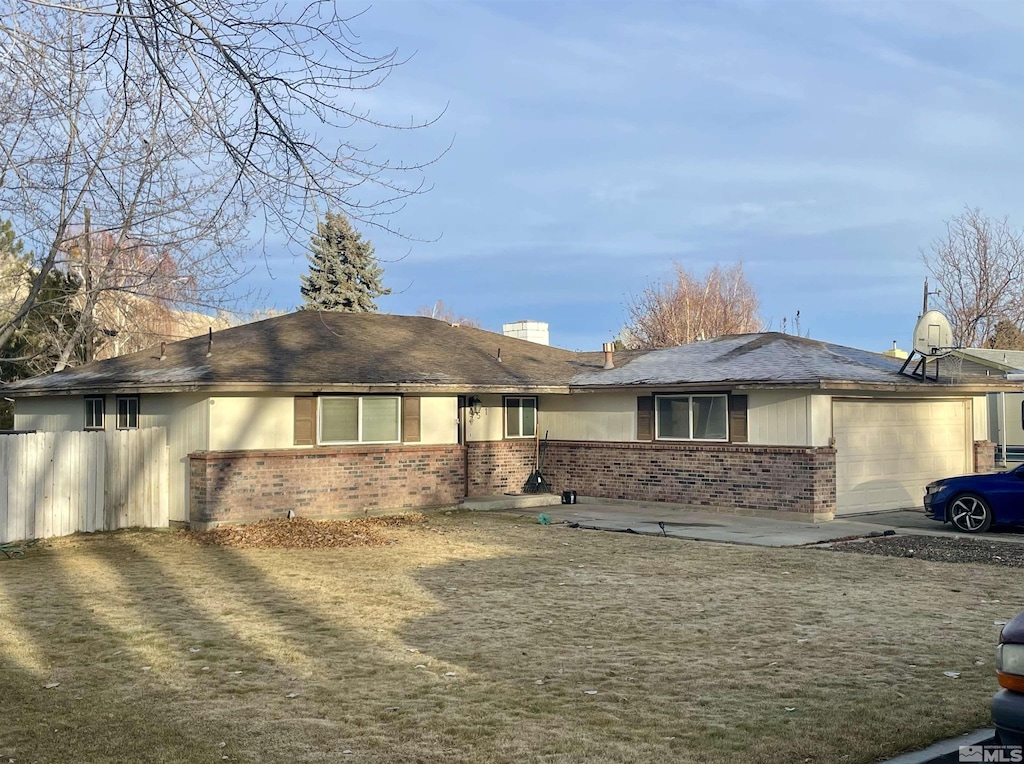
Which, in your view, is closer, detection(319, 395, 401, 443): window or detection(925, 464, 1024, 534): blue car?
detection(925, 464, 1024, 534): blue car

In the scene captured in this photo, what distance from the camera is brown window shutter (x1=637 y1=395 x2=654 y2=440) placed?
21.5m

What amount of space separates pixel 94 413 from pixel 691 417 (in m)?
12.3

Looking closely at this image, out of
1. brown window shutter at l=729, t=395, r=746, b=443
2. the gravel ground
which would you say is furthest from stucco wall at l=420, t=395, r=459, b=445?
the gravel ground

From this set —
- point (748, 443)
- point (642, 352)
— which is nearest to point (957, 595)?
point (748, 443)

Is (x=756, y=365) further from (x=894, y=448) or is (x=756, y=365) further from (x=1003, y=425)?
(x=1003, y=425)

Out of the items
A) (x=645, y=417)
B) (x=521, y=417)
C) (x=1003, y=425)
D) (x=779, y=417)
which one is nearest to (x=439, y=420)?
(x=521, y=417)

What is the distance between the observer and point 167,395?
59.3 feet

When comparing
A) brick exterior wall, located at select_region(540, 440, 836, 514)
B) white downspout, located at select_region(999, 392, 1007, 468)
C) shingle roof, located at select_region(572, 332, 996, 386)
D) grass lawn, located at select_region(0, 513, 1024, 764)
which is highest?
shingle roof, located at select_region(572, 332, 996, 386)

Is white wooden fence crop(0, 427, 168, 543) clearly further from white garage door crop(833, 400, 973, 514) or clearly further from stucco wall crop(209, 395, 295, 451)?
white garage door crop(833, 400, 973, 514)

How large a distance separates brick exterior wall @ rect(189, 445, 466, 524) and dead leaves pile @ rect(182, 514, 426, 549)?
1.13 ft

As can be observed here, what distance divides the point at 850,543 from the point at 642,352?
10784 mm

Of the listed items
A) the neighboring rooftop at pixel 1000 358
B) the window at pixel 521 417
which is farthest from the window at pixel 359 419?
the neighboring rooftop at pixel 1000 358

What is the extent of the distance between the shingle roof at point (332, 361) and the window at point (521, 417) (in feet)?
2.40

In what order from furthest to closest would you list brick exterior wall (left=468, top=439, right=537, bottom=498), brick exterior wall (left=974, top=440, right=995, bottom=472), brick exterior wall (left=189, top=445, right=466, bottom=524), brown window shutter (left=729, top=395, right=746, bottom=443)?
brick exterior wall (left=974, top=440, right=995, bottom=472), brick exterior wall (left=468, top=439, right=537, bottom=498), brown window shutter (left=729, top=395, right=746, bottom=443), brick exterior wall (left=189, top=445, right=466, bottom=524)
